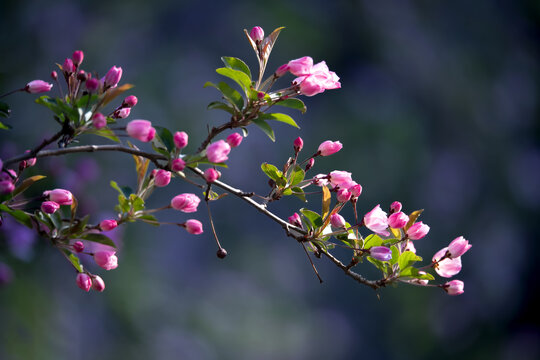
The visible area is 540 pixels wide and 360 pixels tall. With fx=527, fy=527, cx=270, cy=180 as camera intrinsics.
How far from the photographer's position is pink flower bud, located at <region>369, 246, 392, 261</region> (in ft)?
2.00

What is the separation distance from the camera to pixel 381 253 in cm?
61

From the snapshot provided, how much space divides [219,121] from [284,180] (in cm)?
364

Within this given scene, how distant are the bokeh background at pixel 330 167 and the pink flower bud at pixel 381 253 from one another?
262cm

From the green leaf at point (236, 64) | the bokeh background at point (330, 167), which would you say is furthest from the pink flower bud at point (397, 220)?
the bokeh background at point (330, 167)

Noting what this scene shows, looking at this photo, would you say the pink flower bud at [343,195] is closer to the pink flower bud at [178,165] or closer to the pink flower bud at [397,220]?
the pink flower bud at [397,220]

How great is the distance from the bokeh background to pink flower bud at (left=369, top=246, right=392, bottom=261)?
103 inches

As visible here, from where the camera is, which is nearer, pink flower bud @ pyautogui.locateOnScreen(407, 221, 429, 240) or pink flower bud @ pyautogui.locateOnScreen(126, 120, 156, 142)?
pink flower bud @ pyautogui.locateOnScreen(126, 120, 156, 142)

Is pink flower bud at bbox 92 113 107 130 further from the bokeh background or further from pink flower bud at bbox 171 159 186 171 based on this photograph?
the bokeh background

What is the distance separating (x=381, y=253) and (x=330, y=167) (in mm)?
3554

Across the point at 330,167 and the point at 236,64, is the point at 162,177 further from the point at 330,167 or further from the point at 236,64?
the point at 330,167

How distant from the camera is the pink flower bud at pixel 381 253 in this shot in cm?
61

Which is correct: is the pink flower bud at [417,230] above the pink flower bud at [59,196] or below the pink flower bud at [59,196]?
below

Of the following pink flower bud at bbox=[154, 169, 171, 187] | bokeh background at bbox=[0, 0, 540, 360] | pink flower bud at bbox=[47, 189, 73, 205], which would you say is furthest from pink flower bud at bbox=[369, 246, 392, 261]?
bokeh background at bbox=[0, 0, 540, 360]

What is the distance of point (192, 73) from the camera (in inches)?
177
